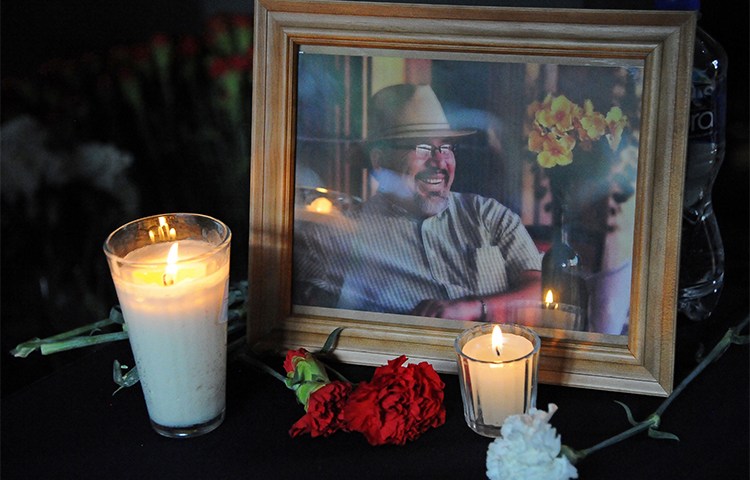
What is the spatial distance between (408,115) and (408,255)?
0.13 m

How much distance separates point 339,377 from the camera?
85 centimetres

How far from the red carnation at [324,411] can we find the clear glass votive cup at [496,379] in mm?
108

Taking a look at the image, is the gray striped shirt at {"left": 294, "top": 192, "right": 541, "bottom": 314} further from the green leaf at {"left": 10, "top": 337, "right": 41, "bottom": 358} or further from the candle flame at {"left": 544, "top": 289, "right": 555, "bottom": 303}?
the green leaf at {"left": 10, "top": 337, "right": 41, "bottom": 358}

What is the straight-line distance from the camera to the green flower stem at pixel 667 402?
720mm

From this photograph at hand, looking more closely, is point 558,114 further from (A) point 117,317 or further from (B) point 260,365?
(A) point 117,317

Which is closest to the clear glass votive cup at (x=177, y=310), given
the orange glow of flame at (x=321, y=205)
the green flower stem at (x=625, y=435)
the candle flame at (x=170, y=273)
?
the candle flame at (x=170, y=273)

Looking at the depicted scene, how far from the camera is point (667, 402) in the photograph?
2.62ft

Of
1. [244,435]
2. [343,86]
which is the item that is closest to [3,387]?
[244,435]

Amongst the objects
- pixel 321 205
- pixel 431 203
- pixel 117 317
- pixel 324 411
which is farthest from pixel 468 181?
pixel 117 317

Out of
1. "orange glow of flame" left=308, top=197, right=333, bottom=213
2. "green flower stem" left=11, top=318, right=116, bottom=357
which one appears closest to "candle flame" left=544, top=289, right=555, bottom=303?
"orange glow of flame" left=308, top=197, right=333, bottom=213

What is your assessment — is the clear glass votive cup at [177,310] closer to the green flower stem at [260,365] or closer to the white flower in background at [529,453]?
the green flower stem at [260,365]

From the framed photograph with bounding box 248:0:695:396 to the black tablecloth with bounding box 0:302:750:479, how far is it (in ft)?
0.14

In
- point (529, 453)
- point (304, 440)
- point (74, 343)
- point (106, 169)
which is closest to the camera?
point (529, 453)

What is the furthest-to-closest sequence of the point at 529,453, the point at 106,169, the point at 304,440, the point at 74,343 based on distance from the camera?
the point at 106,169
the point at 74,343
the point at 304,440
the point at 529,453
